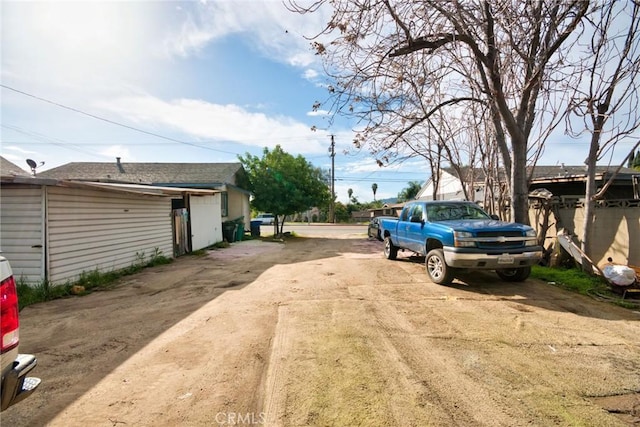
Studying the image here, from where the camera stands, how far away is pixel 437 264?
6867 millimetres

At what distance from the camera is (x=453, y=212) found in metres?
7.82

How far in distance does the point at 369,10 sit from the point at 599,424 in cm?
636

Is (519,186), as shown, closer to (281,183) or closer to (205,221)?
(205,221)

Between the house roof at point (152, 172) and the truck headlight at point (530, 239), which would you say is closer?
the truck headlight at point (530, 239)

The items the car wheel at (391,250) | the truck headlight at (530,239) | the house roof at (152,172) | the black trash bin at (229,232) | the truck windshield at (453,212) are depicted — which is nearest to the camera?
the truck headlight at (530,239)

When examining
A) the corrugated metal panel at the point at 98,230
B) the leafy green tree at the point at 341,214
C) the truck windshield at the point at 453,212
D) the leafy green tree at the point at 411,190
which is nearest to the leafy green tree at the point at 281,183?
the corrugated metal panel at the point at 98,230

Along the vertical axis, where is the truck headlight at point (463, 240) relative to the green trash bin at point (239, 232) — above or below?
above

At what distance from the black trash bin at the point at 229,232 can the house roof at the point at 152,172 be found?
2.60 m

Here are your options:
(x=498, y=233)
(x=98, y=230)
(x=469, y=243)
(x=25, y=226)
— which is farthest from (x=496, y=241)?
(x=25, y=226)

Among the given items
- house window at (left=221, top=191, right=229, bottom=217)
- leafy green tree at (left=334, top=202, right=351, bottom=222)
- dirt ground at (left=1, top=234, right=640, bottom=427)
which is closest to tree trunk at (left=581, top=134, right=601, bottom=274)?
dirt ground at (left=1, top=234, right=640, bottom=427)

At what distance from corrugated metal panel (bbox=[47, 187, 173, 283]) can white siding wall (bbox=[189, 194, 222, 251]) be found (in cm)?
275

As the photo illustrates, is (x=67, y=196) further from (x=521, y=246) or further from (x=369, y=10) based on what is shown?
(x=521, y=246)

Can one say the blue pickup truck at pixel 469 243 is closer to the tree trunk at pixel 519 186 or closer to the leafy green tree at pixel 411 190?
the tree trunk at pixel 519 186

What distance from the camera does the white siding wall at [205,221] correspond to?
46.4ft
